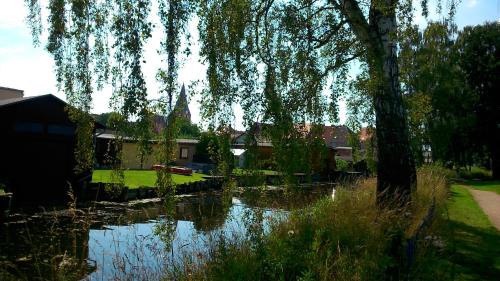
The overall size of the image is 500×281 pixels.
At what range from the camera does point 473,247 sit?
9156mm

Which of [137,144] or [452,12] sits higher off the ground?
[452,12]

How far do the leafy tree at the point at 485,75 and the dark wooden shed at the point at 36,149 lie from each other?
111 ft

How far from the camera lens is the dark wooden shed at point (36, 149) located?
20.2m

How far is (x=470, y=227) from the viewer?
11.7 m

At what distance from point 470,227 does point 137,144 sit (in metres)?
10.2

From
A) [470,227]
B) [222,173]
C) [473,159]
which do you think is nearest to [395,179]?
[470,227]

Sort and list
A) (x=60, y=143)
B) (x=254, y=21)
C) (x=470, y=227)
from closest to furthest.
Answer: (x=254, y=21) < (x=470, y=227) < (x=60, y=143)

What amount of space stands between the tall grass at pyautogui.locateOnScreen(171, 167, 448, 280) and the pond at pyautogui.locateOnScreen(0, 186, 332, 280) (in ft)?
0.96

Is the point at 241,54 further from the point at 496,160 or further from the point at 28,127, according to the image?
the point at 496,160

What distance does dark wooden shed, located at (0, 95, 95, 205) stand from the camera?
20156mm

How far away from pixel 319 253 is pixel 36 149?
1935 centimetres

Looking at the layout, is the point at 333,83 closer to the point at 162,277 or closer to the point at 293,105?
the point at 293,105

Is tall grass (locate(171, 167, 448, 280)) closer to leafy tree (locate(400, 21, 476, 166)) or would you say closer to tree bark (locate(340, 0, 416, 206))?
tree bark (locate(340, 0, 416, 206))

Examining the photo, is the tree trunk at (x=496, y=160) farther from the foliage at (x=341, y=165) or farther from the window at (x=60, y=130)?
the window at (x=60, y=130)
